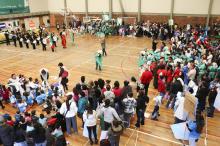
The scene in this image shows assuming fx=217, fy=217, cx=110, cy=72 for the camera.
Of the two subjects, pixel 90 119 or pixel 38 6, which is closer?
pixel 90 119

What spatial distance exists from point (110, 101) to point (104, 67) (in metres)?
6.86

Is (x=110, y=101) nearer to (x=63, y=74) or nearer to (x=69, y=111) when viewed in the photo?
(x=69, y=111)

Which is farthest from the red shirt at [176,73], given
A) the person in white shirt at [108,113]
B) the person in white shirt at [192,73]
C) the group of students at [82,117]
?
the person in white shirt at [108,113]

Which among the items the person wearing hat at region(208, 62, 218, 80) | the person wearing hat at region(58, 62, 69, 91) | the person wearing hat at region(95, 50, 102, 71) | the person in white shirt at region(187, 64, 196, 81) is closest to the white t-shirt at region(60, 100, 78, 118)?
the person wearing hat at region(58, 62, 69, 91)

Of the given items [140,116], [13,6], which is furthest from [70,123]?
[13,6]

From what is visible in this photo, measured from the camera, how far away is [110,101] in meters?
6.42

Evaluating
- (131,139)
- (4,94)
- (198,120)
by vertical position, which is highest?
(198,120)

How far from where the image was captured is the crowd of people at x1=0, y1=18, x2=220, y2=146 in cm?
561

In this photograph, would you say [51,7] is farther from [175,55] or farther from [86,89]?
[86,89]

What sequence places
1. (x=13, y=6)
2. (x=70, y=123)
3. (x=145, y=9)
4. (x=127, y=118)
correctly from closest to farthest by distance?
(x=70, y=123) < (x=127, y=118) < (x=145, y=9) < (x=13, y=6)

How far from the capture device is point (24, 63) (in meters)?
14.8

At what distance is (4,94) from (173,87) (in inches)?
268

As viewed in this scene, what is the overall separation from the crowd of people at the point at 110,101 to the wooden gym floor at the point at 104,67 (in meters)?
0.36

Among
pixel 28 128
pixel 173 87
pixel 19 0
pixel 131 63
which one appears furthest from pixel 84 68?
pixel 19 0
